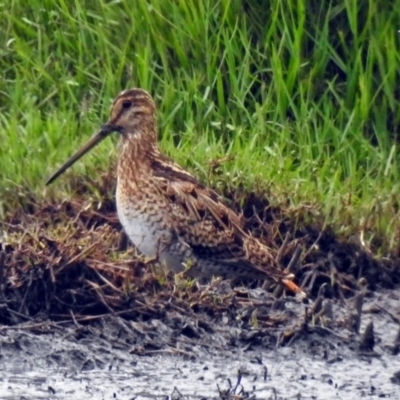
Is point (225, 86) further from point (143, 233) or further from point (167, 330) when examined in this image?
point (167, 330)

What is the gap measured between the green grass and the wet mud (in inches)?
25.6

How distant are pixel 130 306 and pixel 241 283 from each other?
0.82 meters

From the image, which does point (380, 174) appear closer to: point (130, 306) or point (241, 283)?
point (241, 283)

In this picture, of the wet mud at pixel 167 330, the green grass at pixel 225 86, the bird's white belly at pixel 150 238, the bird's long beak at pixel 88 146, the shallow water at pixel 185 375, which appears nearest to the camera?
the shallow water at pixel 185 375

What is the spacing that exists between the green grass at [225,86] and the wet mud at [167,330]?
0.65m

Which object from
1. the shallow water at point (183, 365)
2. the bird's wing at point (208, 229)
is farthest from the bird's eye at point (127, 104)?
the shallow water at point (183, 365)

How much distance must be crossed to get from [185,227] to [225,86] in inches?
54.1

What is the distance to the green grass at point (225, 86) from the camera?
24.5 ft

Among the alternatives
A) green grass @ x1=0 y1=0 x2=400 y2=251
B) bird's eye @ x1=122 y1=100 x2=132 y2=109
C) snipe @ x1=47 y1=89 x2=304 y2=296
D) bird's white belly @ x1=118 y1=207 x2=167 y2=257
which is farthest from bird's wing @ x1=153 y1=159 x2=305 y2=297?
bird's eye @ x1=122 y1=100 x2=132 y2=109

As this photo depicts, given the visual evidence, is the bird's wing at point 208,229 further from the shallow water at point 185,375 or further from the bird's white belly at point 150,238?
the shallow water at point 185,375

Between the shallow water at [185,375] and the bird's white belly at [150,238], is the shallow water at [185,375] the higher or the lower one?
the lower one

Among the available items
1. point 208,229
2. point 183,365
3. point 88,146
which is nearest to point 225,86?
point 88,146

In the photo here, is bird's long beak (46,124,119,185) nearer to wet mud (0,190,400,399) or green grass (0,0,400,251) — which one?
green grass (0,0,400,251)

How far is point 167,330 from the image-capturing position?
6.23 m
